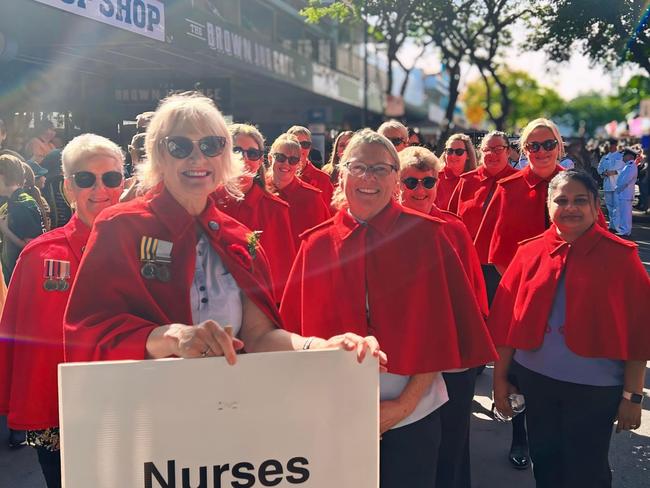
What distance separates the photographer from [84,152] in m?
3.27

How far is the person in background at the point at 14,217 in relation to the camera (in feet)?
19.1

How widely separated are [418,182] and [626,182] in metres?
14.3

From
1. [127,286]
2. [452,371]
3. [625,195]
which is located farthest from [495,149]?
[625,195]

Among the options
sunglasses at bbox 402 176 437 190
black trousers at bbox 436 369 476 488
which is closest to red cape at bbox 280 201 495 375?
black trousers at bbox 436 369 476 488

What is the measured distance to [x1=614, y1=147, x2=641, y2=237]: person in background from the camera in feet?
54.4

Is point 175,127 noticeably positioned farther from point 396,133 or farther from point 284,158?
point 396,133

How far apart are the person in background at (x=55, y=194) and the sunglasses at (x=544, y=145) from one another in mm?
3696

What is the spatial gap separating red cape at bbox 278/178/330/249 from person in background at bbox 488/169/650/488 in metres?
2.59

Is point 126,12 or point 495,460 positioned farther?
point 126,12

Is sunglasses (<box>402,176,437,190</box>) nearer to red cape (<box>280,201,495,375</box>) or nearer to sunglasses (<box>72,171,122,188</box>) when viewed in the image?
red cape (<box>280,201,495,375</box>)

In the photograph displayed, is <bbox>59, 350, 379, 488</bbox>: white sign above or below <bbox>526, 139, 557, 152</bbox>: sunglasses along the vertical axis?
Answer: below

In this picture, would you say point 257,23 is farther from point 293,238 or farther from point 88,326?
point 88,326

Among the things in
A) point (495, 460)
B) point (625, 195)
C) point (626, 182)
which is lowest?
point (495, 460)

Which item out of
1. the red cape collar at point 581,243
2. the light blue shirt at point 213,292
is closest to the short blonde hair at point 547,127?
the red cape collar at point 581,243
